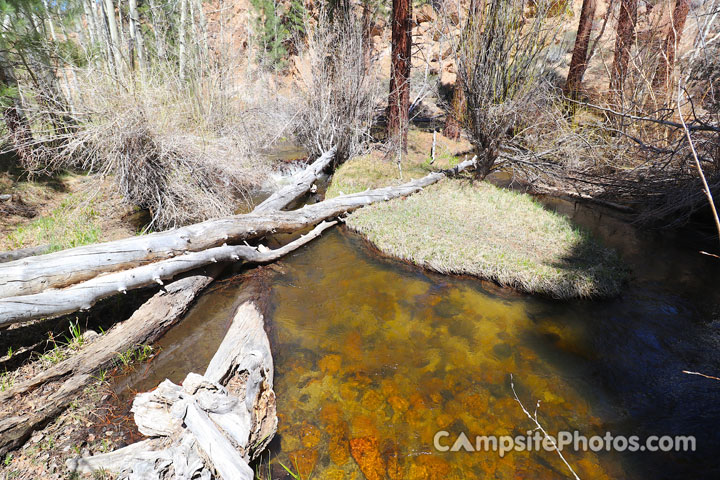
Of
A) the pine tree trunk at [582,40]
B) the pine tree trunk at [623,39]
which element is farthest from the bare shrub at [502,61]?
the pine tree trunk at [582,40]

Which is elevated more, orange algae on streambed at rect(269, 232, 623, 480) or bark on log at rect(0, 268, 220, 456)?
bark on log at rect(0, 268, 220, 456)

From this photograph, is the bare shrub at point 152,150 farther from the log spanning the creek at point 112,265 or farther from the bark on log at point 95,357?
the bark on log at point 95,357

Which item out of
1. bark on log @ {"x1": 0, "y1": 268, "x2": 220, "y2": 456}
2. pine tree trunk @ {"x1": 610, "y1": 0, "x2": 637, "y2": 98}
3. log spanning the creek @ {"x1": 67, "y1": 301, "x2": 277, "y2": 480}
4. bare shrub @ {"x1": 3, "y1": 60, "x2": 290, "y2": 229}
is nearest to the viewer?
log spanning the creek @ {"x1": 67, "y1": 301, "x2": 277, "y2": 480}

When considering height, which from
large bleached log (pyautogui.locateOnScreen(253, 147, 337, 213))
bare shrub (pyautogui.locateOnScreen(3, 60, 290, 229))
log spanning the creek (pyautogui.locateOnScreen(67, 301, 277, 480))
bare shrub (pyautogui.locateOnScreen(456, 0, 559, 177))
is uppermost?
bare shrub (pyautogui.locateOnScreen(456, 0, 559, 177))

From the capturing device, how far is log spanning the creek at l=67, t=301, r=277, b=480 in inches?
87.6

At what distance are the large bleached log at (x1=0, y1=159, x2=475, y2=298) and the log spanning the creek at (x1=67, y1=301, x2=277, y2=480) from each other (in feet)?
5.16

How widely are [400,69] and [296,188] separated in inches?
160

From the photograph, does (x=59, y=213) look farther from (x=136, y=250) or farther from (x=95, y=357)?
(x=95, y=357)

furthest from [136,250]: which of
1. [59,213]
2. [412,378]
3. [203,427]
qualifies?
[412,378]

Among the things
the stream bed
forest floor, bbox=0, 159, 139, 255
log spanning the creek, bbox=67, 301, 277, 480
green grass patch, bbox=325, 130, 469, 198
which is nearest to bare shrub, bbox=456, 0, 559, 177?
green grass patch, bbox=325, 130, 469, 198

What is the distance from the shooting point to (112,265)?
3.70 m

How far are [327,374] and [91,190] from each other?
184 inches

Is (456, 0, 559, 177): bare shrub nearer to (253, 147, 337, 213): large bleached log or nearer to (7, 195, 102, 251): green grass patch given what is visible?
(253, 147, 337, 213): large bleached log

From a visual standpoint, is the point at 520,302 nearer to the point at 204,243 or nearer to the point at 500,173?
the point at 204,243
